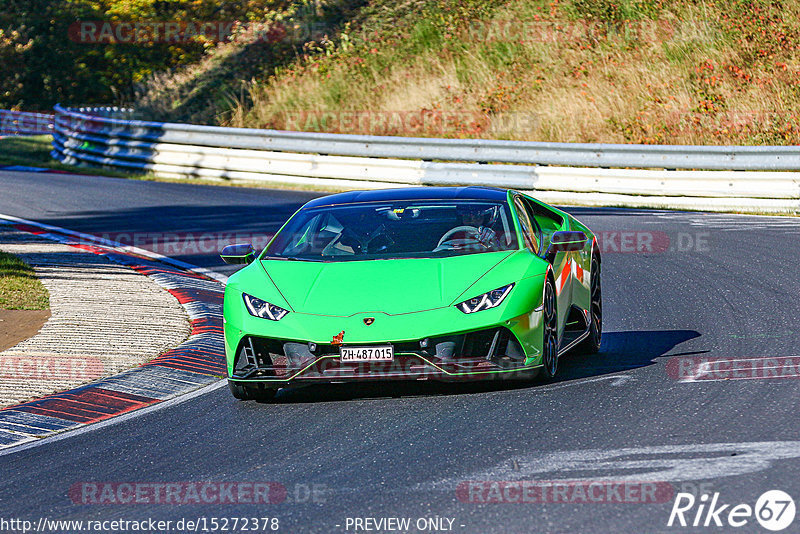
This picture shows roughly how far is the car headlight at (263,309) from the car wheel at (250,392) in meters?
0.47

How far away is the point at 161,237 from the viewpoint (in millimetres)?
16891

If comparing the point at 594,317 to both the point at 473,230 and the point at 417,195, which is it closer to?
the point at 473,230

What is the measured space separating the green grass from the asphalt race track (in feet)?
13.1

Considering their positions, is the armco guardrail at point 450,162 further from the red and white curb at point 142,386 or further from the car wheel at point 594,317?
the car wheel at point 594,317

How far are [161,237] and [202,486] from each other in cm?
1142

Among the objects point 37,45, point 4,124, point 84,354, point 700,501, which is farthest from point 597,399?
point 37,45

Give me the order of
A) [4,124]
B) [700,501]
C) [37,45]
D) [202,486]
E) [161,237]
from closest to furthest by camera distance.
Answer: [700,501] → [202,486] → [161,237] → [4,124] → [37,45]

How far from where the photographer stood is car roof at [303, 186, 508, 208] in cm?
870

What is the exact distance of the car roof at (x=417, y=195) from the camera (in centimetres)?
870

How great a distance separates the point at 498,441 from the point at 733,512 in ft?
5.44

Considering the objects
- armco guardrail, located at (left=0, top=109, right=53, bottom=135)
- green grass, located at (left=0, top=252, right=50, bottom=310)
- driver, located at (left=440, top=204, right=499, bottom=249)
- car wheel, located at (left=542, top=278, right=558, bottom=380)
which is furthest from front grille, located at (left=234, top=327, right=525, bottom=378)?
armco guardrail, located at (left=0, top=109, right=53, bottom=135)

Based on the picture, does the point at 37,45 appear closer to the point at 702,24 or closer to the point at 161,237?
the point at 702,24

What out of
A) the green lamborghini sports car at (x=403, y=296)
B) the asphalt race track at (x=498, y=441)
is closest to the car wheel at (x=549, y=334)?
the green lamborghini sports car at (x=403, y=296)

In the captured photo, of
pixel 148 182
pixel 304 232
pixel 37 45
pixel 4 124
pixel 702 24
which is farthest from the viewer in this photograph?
pixel 37 45
